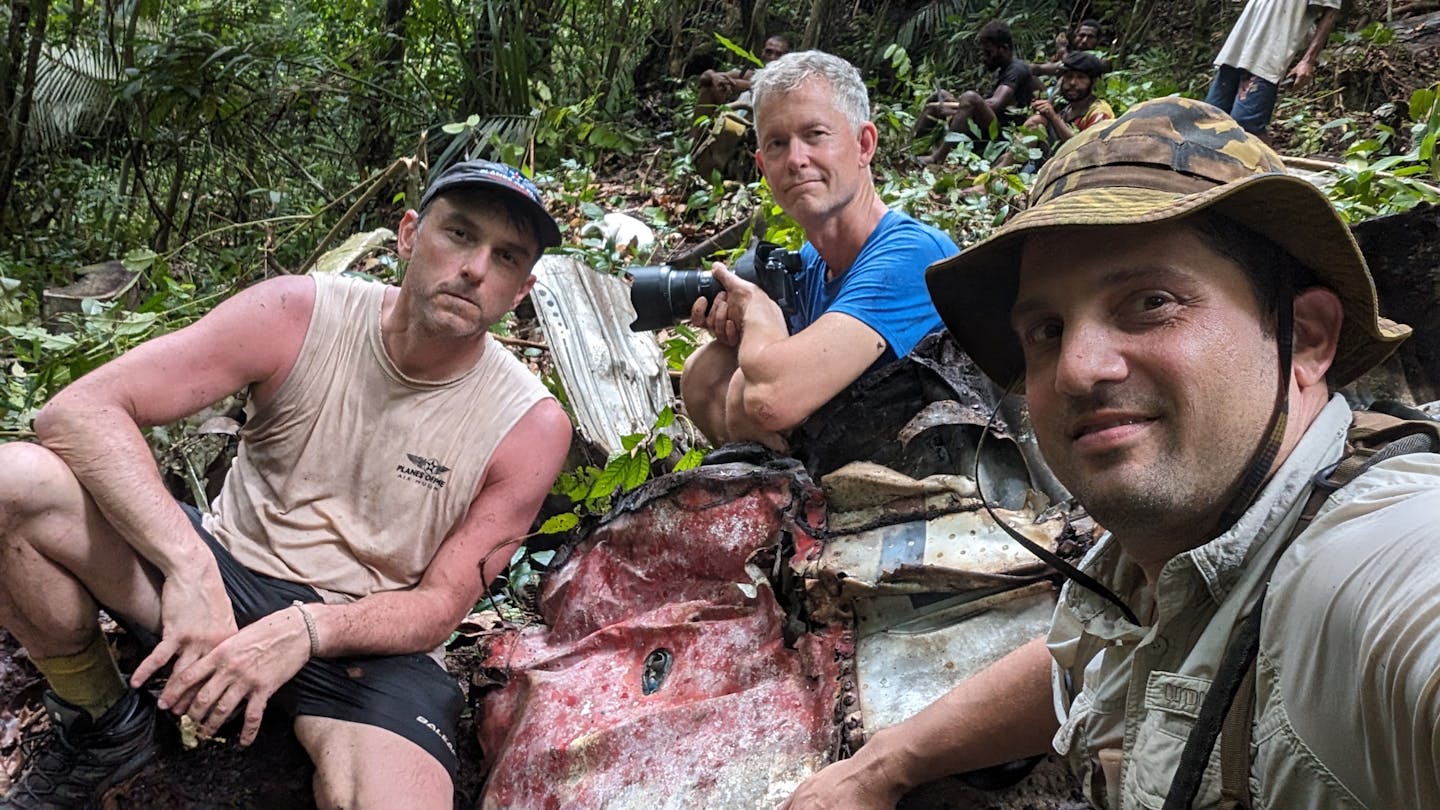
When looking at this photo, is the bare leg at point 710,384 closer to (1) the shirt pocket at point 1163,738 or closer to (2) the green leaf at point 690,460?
(2) the green leaf at point 690,460

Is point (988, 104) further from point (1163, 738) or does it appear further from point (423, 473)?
point (1163, 738)

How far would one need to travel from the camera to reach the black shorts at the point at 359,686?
2602mm

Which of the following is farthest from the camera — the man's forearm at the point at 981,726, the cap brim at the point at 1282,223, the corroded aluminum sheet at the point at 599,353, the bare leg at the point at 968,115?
the bare leg at the point at 968,115

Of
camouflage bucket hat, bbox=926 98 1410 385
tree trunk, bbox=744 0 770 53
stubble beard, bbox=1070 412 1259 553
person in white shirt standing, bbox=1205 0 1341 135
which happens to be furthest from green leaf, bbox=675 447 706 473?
tree trunk, bbox=744 0 770 53

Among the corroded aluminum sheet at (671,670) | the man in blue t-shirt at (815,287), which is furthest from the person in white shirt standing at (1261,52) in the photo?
the corroded aluminum sheet at (671,670)

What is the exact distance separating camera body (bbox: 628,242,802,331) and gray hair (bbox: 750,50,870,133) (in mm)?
554

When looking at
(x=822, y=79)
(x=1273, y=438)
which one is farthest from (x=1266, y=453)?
(x=822, y=79)

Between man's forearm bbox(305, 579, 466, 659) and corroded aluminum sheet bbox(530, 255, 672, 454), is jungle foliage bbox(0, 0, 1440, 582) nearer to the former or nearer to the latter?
corroded aluminum sheet bbox(530, 255, 672, 454)

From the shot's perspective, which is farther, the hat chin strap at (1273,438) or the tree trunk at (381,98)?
the tree trunk at (381,98)

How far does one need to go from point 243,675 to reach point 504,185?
144 centimetres

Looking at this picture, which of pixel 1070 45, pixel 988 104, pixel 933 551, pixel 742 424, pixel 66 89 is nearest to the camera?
pixel 933 551

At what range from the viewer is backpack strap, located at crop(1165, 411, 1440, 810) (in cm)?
118

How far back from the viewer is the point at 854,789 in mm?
1982

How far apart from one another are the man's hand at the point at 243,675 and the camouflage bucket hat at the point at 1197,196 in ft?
6.13
